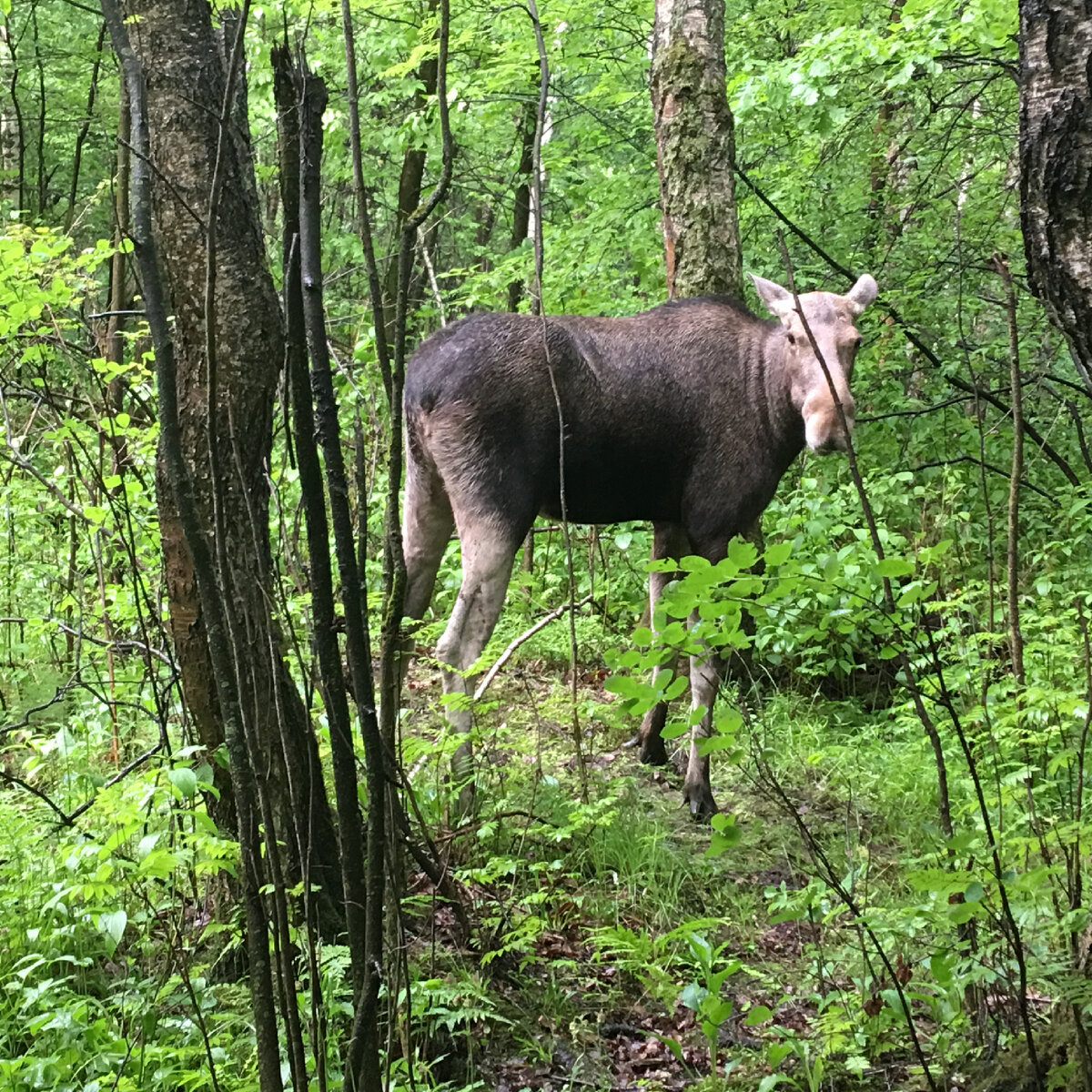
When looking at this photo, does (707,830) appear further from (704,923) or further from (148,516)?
(148,516)

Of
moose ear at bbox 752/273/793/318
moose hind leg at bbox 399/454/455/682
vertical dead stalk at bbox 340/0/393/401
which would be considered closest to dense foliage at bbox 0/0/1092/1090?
vertical dead stalk at bbox 340/0/393/401

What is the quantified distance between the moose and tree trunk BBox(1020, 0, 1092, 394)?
222cm

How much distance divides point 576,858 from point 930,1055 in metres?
1.85

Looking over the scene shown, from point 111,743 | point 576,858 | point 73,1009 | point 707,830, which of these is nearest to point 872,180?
point 707,830

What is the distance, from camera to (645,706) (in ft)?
6.59

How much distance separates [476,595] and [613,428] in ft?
3.88

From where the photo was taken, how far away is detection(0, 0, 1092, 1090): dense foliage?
Result: 95.7 inches

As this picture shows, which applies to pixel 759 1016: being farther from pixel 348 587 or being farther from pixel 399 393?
pixel 399 393

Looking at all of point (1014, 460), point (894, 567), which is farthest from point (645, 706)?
point (1014, 460)

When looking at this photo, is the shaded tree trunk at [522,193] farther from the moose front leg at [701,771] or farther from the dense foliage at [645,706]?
the moose front leg at [701,771]

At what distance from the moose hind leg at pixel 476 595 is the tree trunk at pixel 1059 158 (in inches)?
117

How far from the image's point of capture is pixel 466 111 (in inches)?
399

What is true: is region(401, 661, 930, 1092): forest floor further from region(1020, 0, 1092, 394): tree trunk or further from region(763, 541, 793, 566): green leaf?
region(1020, 0, 1092, 394): tree trunk

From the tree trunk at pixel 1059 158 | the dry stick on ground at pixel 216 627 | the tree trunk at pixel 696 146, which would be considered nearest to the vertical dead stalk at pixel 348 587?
the dry stick on ground at pixel 216 627
